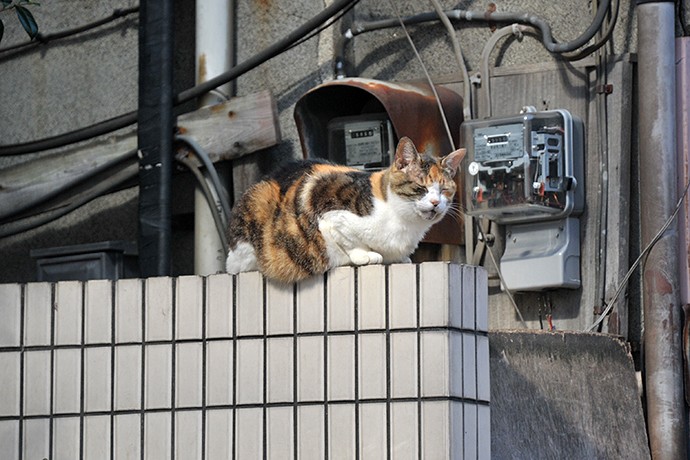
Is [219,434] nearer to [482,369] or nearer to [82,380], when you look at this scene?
[82,380]

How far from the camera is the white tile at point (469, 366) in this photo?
4219mm

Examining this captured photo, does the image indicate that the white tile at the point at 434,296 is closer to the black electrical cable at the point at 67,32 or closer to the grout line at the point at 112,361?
the grout line at the point at 112,361

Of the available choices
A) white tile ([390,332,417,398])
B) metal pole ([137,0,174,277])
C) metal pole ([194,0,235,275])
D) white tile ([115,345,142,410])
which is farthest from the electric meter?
white tile ([390,332,417,398])

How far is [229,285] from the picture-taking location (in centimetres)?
459

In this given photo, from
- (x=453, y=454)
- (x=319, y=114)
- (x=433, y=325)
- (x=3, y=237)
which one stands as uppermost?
(x=319, y=114)

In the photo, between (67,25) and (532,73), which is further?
(67,25)

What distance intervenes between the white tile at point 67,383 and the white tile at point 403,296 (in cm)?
126

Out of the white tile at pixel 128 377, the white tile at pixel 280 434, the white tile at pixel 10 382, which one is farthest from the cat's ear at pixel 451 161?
the white tile at pixel 10 382

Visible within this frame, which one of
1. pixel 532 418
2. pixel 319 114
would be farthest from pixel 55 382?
pixel 319 114

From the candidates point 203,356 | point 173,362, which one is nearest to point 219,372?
point 203,356

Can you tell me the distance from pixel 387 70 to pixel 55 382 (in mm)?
2874

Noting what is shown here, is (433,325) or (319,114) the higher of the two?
(319,114)

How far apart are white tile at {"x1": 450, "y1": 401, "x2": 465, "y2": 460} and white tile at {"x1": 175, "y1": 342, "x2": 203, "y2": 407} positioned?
0.96 meters

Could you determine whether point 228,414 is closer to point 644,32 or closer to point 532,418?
point 532,418
